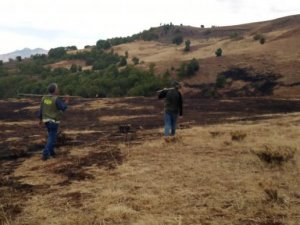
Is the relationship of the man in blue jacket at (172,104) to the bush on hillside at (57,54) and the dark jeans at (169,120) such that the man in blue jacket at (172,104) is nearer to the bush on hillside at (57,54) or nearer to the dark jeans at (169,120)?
the dark jeans at (169,120)

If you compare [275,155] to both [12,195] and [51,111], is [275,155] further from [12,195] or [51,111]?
[51,111]

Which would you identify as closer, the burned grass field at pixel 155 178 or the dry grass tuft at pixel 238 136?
the burned grass field at pixel 155 178

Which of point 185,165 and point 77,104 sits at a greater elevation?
point 185,165

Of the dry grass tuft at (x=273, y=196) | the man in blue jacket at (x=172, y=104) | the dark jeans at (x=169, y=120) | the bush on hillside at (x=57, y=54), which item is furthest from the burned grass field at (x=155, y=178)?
the bush on hillside at (x=57, y=54)

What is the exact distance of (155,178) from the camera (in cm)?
854

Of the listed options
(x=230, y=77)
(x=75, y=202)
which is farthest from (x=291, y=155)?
(x=230, y=77)

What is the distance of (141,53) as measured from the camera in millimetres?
65500

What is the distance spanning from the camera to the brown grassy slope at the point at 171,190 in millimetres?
6363

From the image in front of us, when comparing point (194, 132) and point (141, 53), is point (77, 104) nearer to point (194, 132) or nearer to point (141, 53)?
point (194, 132)

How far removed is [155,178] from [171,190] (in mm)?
928

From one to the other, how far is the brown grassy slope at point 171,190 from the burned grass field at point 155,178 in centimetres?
1

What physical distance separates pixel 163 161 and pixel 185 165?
2.30 feet

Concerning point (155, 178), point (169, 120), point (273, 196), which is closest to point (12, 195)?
point (155, 178)

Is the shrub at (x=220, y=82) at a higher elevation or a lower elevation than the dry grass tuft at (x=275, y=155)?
lower
